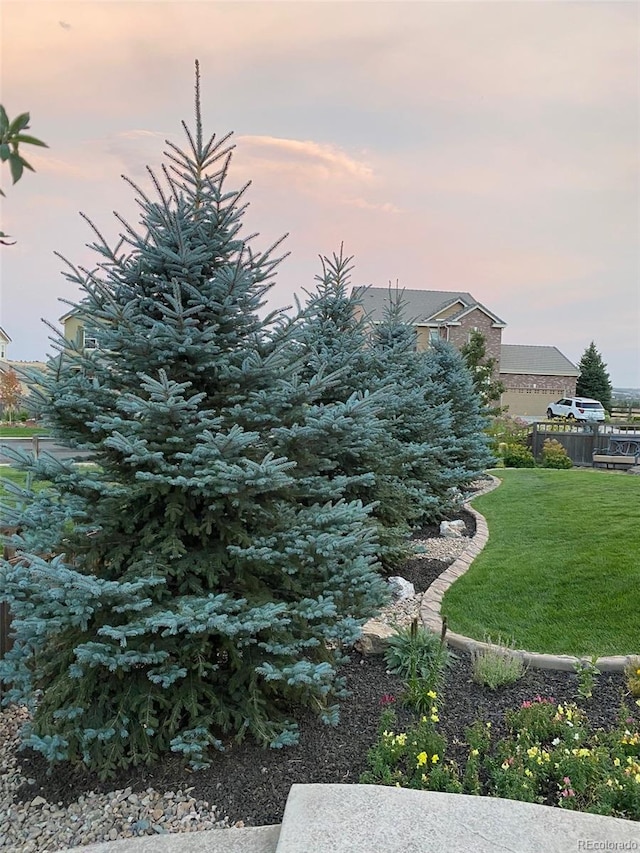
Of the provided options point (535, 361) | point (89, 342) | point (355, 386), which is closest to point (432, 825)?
point (89, 342)

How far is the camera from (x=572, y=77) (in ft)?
20.0

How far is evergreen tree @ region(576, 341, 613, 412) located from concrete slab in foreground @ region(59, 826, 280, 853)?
39.5 meters

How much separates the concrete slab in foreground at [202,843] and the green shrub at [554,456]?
14.5 meters

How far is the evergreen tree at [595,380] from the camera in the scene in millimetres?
37156

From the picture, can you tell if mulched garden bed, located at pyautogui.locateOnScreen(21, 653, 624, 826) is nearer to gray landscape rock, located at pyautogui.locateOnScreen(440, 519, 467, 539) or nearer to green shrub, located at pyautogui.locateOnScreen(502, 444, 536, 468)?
gray landscape rock, located at pyautogui.locateOnScreen(440, 519, 467, 539)

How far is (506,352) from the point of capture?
36844mm

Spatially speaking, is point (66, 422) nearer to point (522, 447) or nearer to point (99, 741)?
point (99, 741)

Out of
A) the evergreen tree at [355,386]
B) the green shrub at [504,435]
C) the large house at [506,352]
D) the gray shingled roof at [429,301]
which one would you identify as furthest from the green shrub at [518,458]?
the large house at [506,352]

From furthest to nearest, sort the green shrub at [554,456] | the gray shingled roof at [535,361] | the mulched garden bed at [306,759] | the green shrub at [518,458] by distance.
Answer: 1. the gray shingled roof at [535,361]
2. the green shrub at [518,458]
3. the green shrub at [554,456]
4. the mulched garden bed at [306,759]

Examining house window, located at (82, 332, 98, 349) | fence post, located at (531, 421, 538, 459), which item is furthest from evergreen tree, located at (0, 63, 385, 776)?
fence post, located at (531, 421, 538, 459)

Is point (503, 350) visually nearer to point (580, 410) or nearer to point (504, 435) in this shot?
point (580, 410)

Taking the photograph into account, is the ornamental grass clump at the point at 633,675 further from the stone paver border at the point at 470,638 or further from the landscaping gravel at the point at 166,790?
the landscaping gravel at the point at 166,790

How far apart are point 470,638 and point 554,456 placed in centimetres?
1230

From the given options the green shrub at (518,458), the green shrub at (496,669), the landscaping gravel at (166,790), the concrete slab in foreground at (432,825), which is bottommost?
the landscaping gravel at (166,790)
